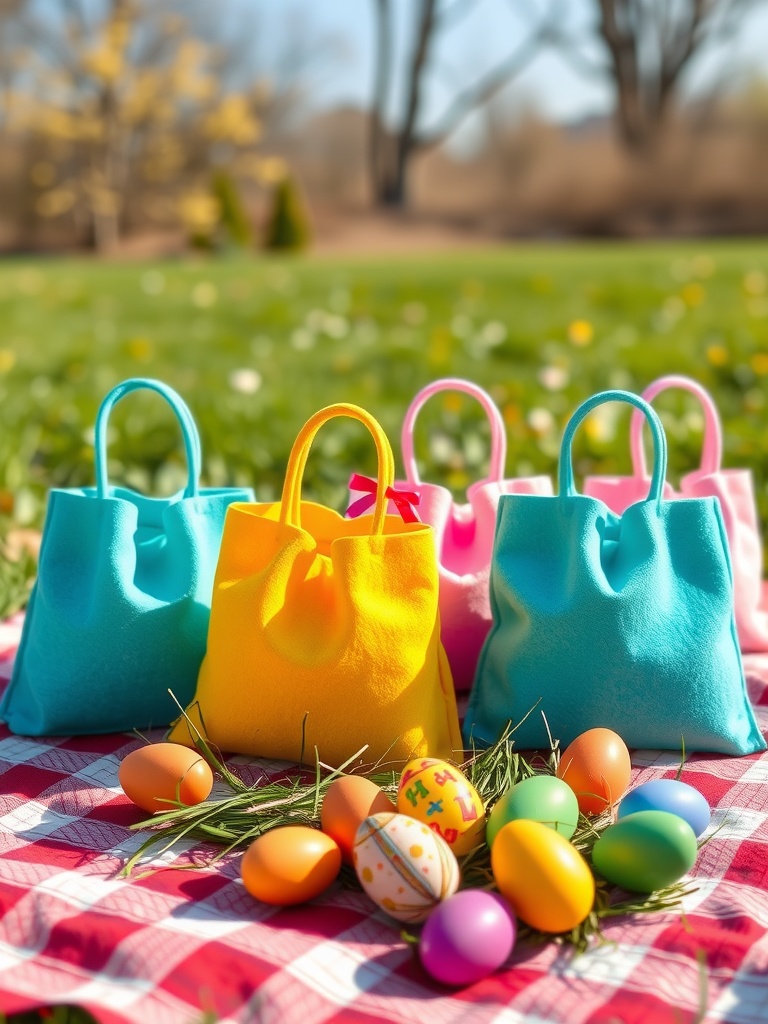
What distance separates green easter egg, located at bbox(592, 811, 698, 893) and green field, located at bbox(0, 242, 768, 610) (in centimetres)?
209

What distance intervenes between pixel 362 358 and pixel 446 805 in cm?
421

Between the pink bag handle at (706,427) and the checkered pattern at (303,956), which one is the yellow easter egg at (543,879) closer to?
the checkered pattern at (303,956)

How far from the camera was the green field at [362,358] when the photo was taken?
13.6ft

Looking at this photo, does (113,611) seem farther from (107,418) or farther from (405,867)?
(405,867)

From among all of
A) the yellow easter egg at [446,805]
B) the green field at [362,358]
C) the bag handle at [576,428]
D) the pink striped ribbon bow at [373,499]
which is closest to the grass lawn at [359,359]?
the green field at [362,358]

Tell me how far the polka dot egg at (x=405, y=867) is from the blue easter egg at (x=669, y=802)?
33 centimetres

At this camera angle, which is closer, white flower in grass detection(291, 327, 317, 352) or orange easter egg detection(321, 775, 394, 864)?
orange easter egg detection(321, 775, 394, 864)

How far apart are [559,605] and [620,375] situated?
3135 millimetres

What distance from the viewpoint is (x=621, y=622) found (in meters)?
2.07

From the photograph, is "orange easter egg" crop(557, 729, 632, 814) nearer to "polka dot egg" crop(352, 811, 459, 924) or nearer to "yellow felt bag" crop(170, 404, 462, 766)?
"yellow felt bag" crop(170, 404, 462, 766)

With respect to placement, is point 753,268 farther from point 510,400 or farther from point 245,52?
point 245,52

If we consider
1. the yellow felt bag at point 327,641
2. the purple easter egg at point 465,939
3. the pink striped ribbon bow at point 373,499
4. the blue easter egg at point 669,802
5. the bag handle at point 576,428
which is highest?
the bag handle at point 576,428

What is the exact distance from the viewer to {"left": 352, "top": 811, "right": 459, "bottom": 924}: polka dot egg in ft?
5.08

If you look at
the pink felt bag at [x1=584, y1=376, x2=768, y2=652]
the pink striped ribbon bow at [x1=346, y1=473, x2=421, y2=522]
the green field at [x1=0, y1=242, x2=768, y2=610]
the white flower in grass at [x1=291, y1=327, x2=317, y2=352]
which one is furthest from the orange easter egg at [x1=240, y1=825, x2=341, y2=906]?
the white flower in grass at [x1=291, y1=327, x2=317, y2=352]
